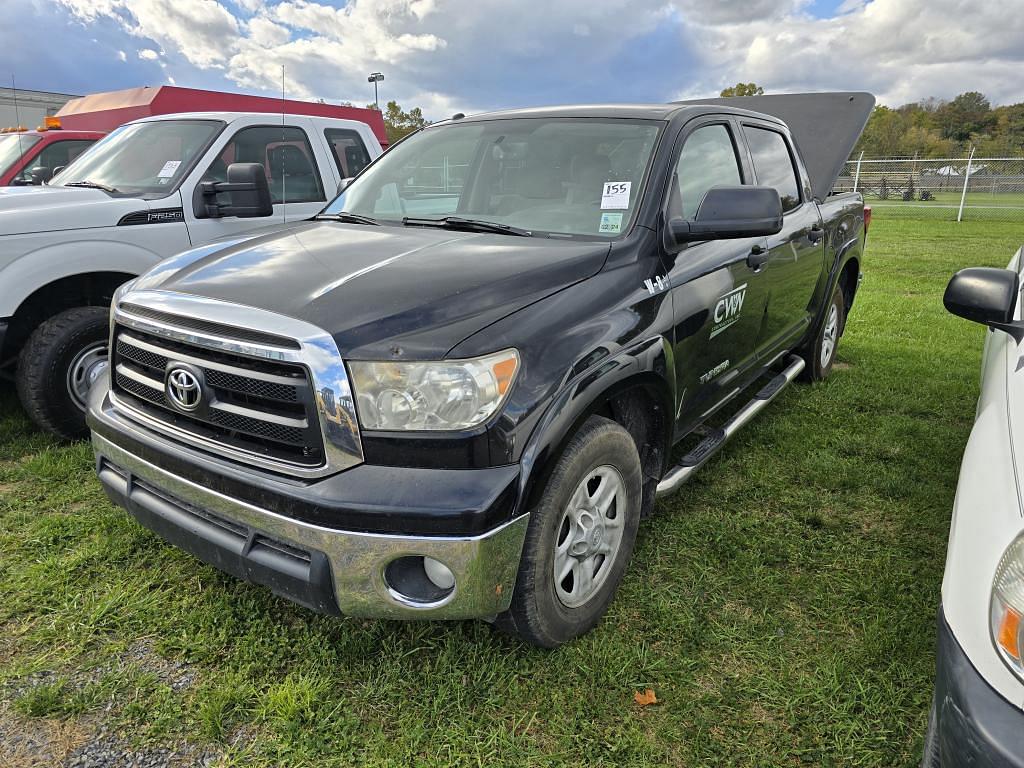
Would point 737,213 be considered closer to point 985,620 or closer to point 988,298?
point 988,298

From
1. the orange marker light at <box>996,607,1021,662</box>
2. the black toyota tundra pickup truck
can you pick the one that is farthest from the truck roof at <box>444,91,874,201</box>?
the orange marker light at <box>996,607,1021,662</box>

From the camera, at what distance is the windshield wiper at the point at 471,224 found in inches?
109

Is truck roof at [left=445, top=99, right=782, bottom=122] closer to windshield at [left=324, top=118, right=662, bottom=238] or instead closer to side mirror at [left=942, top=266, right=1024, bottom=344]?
windshield at [left=324, top=118, right=662, bottom=238]

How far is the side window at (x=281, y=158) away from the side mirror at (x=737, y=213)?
332cm

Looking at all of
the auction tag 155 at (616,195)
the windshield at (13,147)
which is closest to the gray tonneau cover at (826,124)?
the auction tag 155 at (616,195)

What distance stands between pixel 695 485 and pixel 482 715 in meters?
1.91

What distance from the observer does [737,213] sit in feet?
8.56

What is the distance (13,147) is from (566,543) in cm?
798

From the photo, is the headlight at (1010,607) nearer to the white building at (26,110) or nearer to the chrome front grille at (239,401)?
the chrome front grille at (239,401)

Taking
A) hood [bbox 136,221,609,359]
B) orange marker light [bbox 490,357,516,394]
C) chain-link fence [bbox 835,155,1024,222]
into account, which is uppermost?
hood [bbox 136,221,609,359]

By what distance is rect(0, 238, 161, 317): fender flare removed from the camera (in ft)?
12.0

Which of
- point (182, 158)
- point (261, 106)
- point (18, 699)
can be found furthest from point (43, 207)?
point (261, 106)

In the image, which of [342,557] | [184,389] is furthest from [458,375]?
[184,389]

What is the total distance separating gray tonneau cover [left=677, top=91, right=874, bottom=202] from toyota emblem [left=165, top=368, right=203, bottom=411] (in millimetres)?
4862
